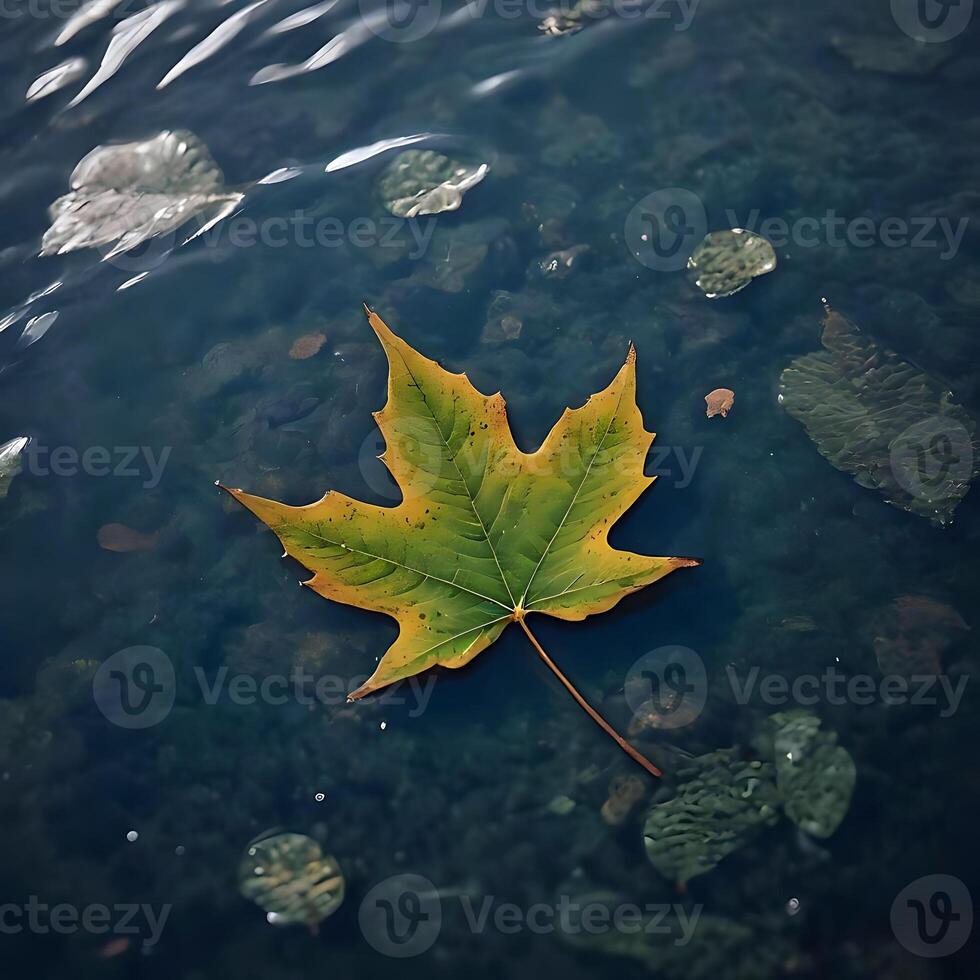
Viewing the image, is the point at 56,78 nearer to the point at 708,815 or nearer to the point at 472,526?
the point at 472,526

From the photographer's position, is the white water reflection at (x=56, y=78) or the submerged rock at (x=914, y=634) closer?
the submerged rock at (x=914, y=634)

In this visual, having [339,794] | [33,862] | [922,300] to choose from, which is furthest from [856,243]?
[33,862]

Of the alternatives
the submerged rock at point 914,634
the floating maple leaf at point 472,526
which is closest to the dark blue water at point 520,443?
the submerged rock at point 914,634

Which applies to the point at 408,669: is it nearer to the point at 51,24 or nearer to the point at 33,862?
the point at 33,862

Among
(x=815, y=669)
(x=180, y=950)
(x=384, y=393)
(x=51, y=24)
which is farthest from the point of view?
(x=51, y=24)

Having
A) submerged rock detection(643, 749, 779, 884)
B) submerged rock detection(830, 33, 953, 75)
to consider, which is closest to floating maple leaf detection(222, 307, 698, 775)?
submerged rock detection(643, 749, 779, 884)

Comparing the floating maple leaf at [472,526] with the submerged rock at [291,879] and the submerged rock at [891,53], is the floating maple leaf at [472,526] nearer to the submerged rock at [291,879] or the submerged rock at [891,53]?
the submerged rock at [291,879]
